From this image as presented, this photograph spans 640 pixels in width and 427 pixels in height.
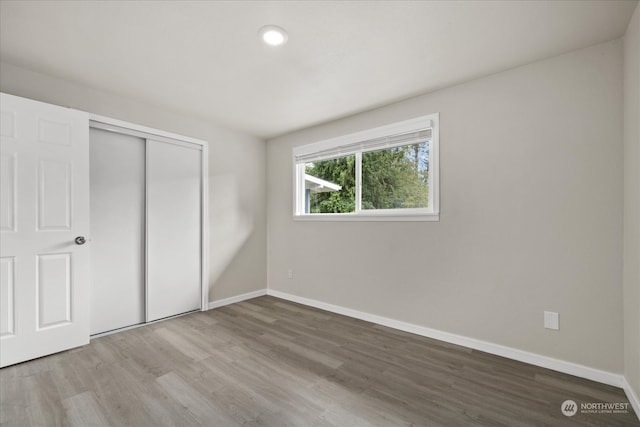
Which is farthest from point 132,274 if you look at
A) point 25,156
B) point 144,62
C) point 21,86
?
point 144,62

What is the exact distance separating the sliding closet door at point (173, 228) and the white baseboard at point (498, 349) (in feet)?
5.70

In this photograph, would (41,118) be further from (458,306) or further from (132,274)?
(458,306)

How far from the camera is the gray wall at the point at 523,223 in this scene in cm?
204

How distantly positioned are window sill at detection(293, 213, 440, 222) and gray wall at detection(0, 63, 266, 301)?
0.74 m

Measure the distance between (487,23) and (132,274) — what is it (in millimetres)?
3708

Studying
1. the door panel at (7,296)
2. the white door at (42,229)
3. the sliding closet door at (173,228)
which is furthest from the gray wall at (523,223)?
the door panel at (7,296)

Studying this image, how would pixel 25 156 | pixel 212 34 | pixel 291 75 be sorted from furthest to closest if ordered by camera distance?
pixel 291 75 < pixel 25 156 < pixel 212 34

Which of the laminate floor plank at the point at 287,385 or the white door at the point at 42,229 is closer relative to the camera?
the laminate floor plank at the point at 287,385

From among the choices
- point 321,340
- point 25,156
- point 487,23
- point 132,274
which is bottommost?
point 321,340

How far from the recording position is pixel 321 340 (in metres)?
2.76

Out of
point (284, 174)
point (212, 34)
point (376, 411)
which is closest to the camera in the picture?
point (376, 411)

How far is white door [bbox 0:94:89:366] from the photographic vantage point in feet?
7.30

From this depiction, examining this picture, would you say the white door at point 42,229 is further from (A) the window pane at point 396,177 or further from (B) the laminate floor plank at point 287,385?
(A) the window pane at point 396,177

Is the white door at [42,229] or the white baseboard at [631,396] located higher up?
the white door at [42,229]
